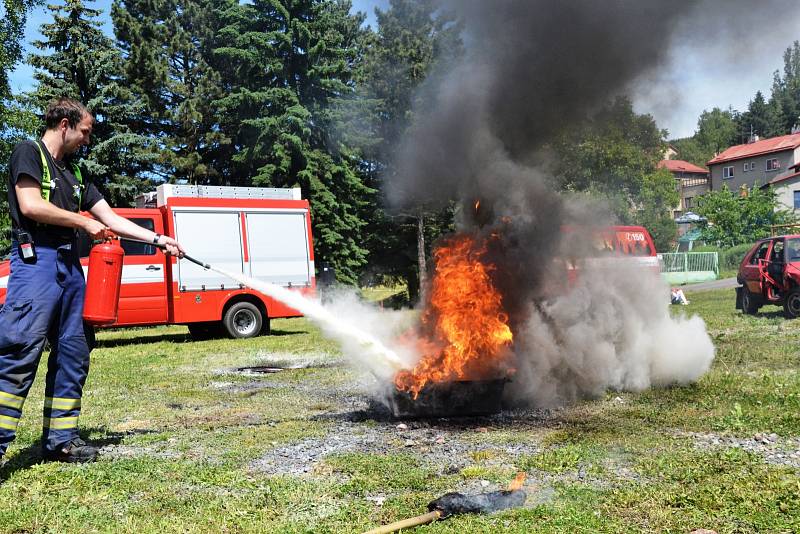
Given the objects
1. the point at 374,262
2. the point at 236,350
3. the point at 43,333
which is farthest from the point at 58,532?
the point at 374,262

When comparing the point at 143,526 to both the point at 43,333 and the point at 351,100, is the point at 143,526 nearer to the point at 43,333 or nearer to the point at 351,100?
the point at 43,333

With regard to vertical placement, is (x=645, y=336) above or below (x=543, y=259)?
below

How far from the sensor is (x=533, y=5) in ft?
21.5

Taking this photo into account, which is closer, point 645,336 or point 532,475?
point 532,475

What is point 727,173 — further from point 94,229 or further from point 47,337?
point 47,337

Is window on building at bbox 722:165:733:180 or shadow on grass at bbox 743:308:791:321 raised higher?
window on building at bbox 722:165:733:180

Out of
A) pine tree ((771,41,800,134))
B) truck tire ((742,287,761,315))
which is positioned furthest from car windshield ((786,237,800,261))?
pine tree ((771,41,800,134))

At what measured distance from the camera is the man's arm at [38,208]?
407 cm

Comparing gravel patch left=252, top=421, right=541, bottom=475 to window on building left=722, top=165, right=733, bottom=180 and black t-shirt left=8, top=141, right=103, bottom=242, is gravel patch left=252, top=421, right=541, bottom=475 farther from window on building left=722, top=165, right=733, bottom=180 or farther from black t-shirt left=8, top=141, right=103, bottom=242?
window on building left=722, top=165, right=733, bottom=180

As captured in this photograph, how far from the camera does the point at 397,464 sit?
4164 mm

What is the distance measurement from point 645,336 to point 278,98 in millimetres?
21137

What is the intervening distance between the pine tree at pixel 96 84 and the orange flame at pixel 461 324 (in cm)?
2151

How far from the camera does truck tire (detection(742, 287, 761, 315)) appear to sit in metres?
14.1

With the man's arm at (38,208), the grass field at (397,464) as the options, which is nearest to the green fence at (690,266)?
the grass field at (397,464)
